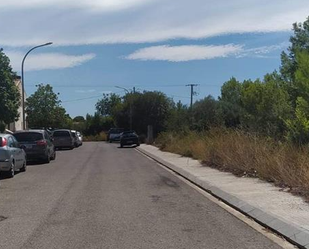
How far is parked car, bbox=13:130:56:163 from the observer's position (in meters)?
25.4

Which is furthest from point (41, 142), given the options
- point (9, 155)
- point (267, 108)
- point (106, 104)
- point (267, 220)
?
point (106, 104)

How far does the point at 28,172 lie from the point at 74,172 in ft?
5.72

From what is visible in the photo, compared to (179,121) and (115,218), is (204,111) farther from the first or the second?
(115,218)

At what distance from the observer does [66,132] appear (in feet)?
153

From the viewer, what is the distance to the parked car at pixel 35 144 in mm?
25422

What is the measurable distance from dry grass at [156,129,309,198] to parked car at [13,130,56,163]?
7.23m

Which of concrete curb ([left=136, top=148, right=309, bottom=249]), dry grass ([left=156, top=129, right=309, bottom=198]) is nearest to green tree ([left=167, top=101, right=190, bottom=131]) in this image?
dry grass ([left=156, top=129, right=309, bottom=198])

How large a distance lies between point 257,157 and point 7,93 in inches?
1265

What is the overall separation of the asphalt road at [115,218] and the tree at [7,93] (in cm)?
2977

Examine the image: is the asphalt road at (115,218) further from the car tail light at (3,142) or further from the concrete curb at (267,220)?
the car tail light at (3,142)

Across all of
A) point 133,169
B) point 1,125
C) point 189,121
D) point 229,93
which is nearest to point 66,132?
point 1,125

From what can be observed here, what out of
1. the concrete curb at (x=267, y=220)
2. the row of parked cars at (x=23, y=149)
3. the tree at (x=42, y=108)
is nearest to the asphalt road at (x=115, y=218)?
the concrete curb at (x=267, y=220)

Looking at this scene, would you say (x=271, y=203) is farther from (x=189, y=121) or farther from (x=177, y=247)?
(x=189, y=121)

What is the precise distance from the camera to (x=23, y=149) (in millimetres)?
22719
